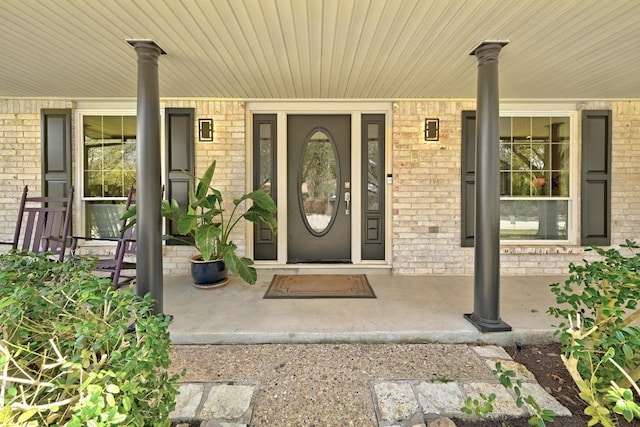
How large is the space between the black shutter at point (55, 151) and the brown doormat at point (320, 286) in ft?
9.85

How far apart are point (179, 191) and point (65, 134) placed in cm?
157

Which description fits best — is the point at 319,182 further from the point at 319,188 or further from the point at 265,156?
the point at 265,156

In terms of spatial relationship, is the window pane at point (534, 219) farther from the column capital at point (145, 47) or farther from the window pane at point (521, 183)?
the column capital at point (145, 47)

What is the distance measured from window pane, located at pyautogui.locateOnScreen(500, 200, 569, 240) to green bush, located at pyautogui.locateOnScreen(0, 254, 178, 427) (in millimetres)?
4445

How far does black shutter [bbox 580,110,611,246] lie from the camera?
4176 mm

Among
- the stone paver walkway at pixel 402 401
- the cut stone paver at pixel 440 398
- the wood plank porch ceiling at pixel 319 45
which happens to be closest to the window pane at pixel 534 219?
the wood plank porch ceiling at pixel 319 45

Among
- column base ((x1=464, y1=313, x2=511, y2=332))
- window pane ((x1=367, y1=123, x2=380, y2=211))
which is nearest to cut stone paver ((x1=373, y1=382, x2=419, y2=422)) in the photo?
column base ((x1=464, y1=313, x2=511, y2=332))

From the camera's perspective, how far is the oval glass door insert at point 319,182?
445cm

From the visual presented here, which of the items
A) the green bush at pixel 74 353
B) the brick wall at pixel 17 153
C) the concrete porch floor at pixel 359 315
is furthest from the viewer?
the brick wall at pixel 17 153

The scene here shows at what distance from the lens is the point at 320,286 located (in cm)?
377

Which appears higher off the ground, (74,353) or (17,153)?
(17,153)

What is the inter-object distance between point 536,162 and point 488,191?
2.27m

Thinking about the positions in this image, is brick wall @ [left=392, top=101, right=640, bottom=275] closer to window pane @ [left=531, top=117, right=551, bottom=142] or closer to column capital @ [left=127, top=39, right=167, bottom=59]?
window pane @ [left=531, top=117, right=551, bottom=142]

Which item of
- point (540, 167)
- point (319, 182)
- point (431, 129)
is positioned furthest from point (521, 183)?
point (319, 182)
